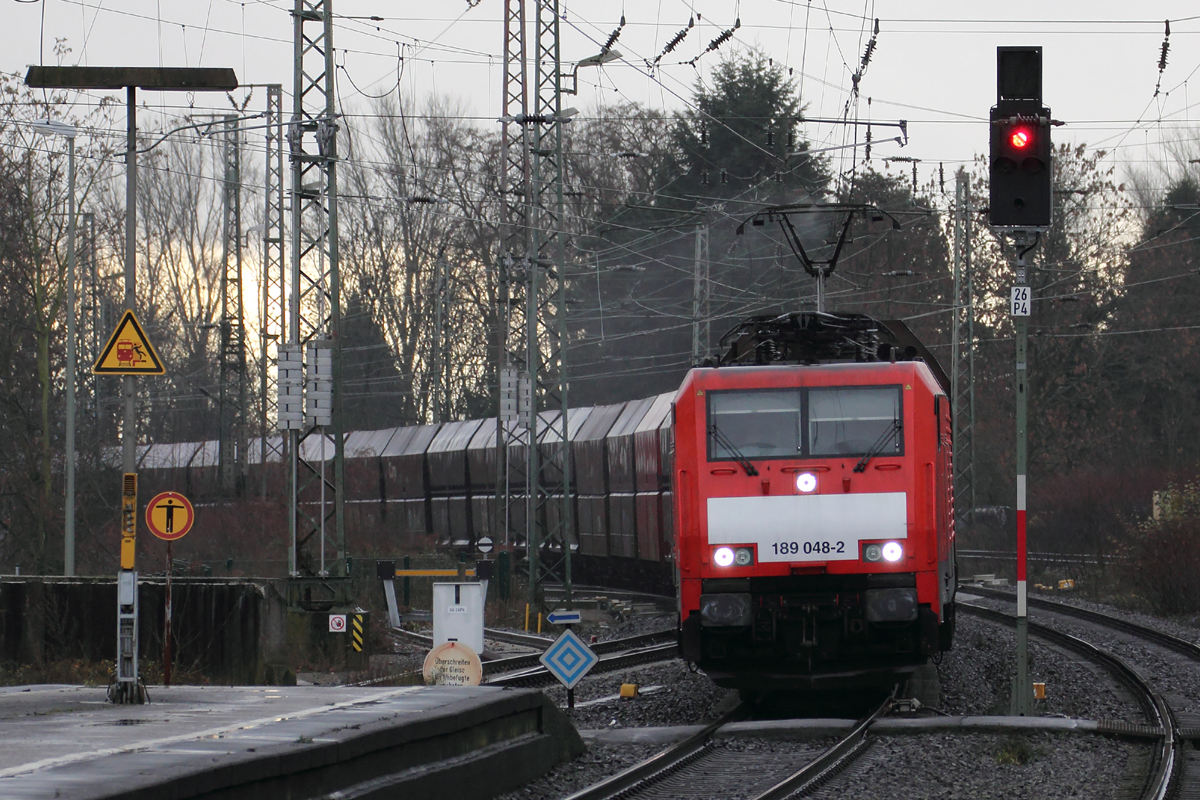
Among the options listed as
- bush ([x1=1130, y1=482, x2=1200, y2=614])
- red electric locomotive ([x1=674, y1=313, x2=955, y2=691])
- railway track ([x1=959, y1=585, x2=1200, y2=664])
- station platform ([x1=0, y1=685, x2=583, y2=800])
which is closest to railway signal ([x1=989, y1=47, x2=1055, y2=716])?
red electric locomotive ([x1=674, y1=313, x2=955, y2=691])

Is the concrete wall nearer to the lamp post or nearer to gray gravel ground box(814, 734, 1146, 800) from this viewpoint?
gray gravel ground box(814, 734, 1146, 800)

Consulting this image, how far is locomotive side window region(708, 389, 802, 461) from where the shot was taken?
518 inches

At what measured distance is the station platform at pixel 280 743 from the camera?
263 inches

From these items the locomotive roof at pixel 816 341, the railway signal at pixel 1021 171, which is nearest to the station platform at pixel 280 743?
the railway signal at pixel 1021 171

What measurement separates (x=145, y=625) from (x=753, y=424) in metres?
8.41

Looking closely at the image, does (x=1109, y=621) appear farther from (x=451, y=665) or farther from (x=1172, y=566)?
(x=451, y=665)

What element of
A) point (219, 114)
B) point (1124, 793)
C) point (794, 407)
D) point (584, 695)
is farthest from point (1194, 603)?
point (219, 114)

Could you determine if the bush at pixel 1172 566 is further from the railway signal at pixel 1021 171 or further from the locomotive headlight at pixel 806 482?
the locomotive headlight at pixel 806 482

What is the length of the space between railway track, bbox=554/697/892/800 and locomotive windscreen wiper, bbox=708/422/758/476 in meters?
2.30

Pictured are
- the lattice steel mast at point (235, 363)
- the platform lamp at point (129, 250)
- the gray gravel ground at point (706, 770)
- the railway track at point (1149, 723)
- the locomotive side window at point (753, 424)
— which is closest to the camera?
the gray gravel ground at point (706, 770)

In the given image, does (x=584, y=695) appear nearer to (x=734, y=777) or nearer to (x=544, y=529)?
(x=734, y=777)

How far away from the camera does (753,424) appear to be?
43.5 ft

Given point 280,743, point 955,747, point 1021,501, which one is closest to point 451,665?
point 955,747

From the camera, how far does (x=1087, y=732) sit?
1204 centimetres
